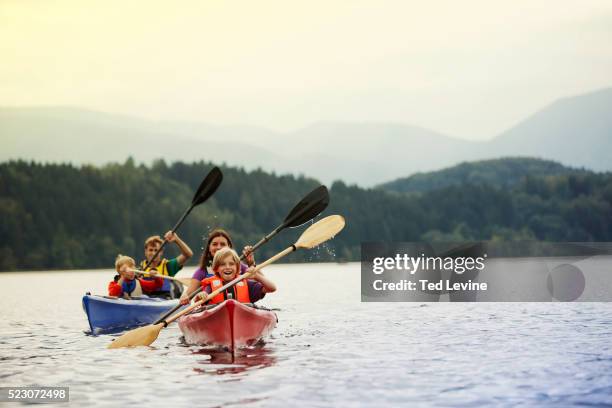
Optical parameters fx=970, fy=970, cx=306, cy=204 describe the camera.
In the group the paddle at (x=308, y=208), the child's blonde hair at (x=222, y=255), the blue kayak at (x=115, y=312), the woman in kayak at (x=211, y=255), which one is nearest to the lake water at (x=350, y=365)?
the blue kayak at (x=115, y=312)

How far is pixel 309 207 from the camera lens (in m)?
16.3

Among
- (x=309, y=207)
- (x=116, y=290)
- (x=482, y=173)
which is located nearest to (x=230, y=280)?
(x=309, y=207)

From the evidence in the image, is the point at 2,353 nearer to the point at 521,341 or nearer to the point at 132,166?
the point at 521,341

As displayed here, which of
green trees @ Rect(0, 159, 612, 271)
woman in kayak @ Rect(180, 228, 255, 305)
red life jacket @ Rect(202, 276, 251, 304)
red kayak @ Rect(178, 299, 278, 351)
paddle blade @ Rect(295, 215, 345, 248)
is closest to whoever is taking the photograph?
red kayak @ Rect(178, 299, 278, 351)

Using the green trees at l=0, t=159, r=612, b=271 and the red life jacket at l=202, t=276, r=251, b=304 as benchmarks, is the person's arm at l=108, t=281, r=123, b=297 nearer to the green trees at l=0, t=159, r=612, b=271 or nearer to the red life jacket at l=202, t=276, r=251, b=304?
the red life jacket at l=202, t=276, r=251, b=304

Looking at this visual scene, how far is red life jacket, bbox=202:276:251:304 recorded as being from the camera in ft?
45.8

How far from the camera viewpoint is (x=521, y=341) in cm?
1483

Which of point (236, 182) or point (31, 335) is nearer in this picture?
point (31, 335)

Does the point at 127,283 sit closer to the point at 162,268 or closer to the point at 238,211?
the point at 162,268

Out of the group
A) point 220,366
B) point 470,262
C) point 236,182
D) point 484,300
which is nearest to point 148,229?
point 236,182

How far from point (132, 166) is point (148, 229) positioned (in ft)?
51.6

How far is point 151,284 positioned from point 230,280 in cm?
554

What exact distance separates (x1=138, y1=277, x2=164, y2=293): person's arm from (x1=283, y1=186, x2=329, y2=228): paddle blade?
12.8 ft

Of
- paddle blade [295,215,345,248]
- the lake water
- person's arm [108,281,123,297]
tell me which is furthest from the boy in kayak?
paddle blade [295,215,345,248]
